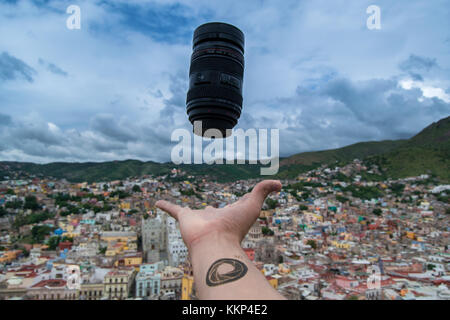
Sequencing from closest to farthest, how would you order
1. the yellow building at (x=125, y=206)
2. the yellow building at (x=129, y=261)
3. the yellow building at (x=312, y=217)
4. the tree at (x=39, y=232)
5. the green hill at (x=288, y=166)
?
1. the yellow building at (x=129, y=261)
2. the tree at (x=39, y=232)
3. the yellow building at (x=312, y=217)
4. the yellow building at (x=125, y=206)
5. the green hill at (x=288, y=166)

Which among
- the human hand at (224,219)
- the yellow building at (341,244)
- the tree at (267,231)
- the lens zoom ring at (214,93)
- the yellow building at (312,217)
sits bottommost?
the yellow building at (341,244)

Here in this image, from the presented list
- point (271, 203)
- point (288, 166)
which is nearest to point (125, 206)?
point (271, 203)

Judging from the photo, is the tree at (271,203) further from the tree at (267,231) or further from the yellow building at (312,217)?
the tree at (267,231)

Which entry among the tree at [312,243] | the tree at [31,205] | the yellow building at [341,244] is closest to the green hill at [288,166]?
the tree at [31,205]
